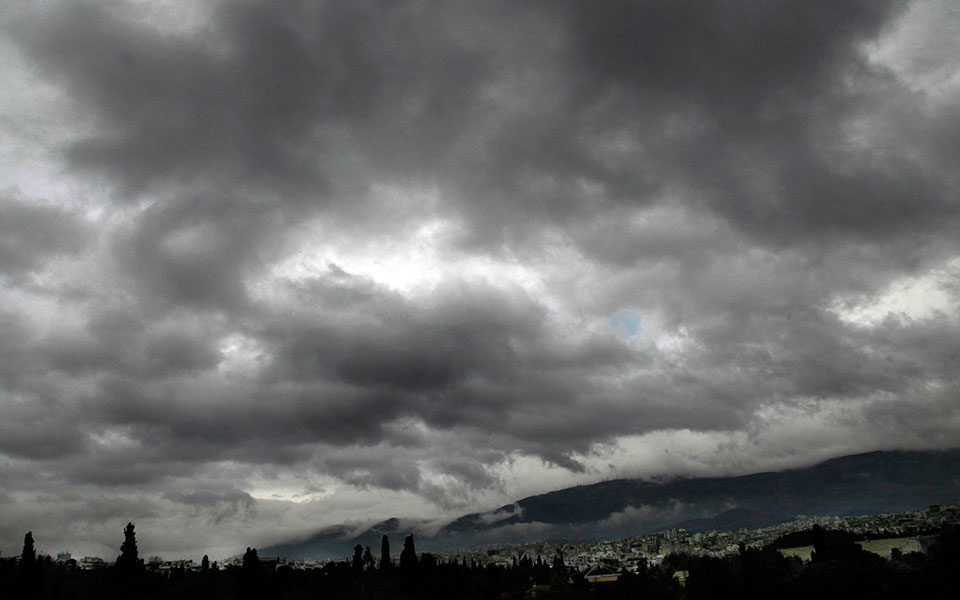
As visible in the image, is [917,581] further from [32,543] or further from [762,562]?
[32,543]

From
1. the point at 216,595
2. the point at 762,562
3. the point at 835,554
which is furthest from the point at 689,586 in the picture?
the point at 216,595

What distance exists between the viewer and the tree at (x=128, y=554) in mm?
136750

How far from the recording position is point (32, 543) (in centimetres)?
13125

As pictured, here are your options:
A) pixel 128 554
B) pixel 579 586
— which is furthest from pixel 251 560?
pixel 579 586

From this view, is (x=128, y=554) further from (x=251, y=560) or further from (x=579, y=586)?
(x=579, y=586)

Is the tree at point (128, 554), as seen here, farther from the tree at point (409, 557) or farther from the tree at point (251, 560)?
the tree at point (409, 557)

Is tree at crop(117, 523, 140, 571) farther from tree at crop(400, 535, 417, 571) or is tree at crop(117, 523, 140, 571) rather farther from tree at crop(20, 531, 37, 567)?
tree at crop(400, 535, 417, 571)

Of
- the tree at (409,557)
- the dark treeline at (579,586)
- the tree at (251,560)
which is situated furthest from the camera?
the tree at (409,557)

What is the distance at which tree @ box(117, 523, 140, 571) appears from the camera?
13675 cm

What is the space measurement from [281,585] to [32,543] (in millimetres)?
48660

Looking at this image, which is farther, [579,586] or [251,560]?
[579,586]

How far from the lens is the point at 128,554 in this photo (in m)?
138

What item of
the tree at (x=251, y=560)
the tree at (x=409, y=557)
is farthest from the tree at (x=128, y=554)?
the tree at (x=409, y=557)

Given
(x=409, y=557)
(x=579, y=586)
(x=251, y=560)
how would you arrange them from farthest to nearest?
1. (x=409, y=557)
2. (x=579, y=586)
3. (x=251, y=560)
